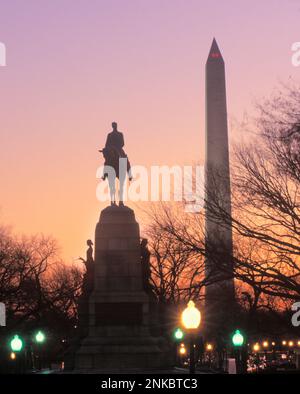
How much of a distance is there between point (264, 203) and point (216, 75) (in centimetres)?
7728

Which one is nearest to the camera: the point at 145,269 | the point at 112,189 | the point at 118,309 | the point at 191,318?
the point at 191,318

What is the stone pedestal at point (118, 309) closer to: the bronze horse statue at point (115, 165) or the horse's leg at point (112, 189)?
the horse's leg at point (112, 189)

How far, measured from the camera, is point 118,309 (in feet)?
120

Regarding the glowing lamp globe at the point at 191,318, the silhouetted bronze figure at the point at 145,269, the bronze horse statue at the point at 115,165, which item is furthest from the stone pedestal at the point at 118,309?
the glowing lamp globe at the point at 191,318

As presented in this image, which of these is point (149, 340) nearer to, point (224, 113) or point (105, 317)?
point (105, 317)

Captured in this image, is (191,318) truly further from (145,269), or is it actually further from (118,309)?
(145,269)

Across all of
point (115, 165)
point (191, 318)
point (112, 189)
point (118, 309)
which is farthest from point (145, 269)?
point (191, 318)

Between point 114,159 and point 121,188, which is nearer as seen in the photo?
point 114,159

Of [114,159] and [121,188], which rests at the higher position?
[114,159]

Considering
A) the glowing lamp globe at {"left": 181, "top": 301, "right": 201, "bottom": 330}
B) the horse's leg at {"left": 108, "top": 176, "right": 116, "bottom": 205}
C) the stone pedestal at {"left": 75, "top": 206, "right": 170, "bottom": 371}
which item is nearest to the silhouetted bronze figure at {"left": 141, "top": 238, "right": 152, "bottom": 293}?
the stone pedestal at {"left": 75, "top": 206, "right": 170, "bottom": 371}

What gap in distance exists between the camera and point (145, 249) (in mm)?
39031
